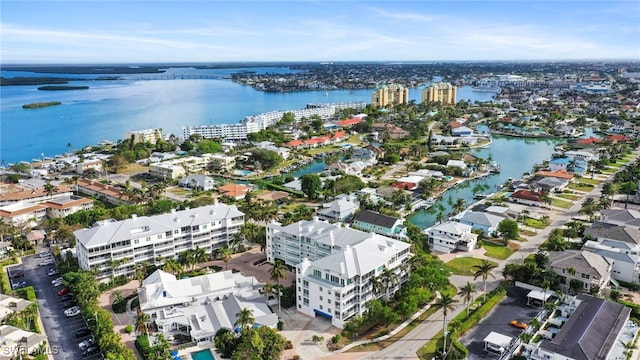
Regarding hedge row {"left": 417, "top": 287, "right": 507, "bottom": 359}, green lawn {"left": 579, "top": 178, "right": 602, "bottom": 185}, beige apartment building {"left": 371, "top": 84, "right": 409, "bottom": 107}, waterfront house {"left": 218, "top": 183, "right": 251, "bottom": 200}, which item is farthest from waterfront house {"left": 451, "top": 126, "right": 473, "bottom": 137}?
hedge row {"left": 417, "top": 287, "right": 507, "bottom": 359}

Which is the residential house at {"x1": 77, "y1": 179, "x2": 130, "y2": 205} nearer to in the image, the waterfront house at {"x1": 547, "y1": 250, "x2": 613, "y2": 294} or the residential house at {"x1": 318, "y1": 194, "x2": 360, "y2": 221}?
the residential house at {"x1": 318, "y1": 194, "x2": 360, "y2": 221}

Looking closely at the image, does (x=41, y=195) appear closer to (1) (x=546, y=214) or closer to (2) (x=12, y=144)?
(2) (x=12, y=144)

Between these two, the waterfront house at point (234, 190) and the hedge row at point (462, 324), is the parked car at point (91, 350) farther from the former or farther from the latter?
the waterfront house at point (234, 190)

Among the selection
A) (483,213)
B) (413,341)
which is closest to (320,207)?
(483,213)

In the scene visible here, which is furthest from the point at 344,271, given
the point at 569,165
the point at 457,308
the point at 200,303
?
the point at 569,165

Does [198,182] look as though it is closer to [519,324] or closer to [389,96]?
[519,324]

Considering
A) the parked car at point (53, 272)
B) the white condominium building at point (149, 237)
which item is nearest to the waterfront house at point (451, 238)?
the white condominium building at point (149, 237)
